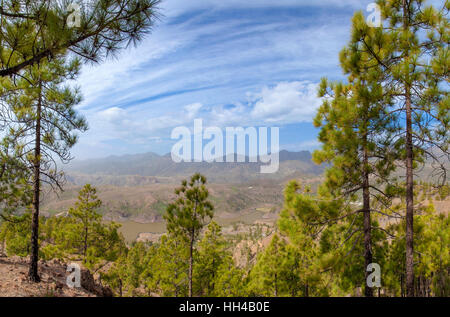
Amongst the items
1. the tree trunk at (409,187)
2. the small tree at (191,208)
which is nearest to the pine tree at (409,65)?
the tree trunk at (409,187)

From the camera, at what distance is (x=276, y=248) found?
1303 centimetres

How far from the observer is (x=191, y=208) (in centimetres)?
→ 1036

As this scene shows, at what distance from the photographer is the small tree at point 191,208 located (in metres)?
10.2

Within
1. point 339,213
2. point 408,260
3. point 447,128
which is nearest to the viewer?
point 447,128

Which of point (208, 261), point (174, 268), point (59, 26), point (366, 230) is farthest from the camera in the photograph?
point (208, 261)

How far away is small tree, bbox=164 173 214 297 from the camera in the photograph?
1020 cm

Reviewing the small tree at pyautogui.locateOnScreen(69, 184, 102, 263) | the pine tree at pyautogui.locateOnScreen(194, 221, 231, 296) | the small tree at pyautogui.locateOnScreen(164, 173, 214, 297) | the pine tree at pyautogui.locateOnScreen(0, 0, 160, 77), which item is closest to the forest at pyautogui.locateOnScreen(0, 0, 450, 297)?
the pine tree at pyautogui.locateOnScreen(0, 0, 160, 77)

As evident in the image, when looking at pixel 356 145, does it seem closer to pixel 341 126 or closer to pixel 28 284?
pixel 341 126

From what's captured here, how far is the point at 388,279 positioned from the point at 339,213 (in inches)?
209

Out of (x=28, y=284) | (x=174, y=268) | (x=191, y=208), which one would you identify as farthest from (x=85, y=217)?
(x=28, y=284)

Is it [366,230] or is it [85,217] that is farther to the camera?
[85,217]

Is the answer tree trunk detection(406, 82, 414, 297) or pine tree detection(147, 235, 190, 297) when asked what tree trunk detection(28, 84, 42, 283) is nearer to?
pine tree detection(147, 235, 190, 297)
